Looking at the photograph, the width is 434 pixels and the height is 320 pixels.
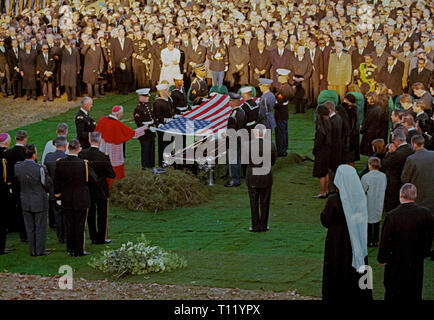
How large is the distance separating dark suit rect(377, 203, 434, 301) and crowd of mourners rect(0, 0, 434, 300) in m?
0.01

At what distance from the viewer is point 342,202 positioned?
808 centimetres

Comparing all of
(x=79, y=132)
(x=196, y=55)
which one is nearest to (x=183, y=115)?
(x=79, y=132)

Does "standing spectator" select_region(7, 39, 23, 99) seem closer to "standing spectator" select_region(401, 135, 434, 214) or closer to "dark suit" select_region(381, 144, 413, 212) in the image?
"dark suit" select_region(381, 144, 413, 212)

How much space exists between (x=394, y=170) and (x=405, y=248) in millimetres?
2846

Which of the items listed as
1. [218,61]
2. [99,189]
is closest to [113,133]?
[99,189]

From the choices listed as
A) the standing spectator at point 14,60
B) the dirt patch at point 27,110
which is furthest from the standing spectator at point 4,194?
the standing spectator at point 14,60

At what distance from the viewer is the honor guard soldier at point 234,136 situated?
13.6 m

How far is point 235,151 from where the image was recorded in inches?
547

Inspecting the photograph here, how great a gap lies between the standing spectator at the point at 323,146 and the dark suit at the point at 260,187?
1.71 m

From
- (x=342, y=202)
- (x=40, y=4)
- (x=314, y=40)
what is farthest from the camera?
(x=40, y=4)

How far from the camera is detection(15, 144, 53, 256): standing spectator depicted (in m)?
10.5

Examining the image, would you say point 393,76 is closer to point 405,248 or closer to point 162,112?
point 162,112

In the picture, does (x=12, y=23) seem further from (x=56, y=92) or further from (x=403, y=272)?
(x=403, y=272)

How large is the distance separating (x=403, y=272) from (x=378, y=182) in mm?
2497
